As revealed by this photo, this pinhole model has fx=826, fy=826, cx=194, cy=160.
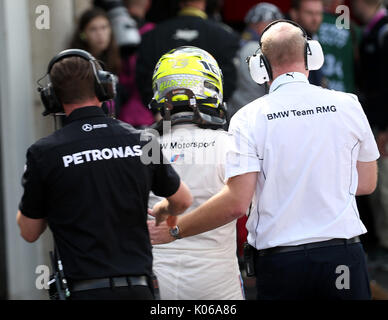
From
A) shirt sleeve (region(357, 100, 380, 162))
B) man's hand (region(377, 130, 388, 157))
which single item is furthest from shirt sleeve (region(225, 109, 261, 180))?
man's hand (region(377, 130, 388, 157))

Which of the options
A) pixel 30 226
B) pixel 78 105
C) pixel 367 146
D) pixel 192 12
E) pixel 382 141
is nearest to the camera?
pixel 30 226

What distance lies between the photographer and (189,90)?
12.7 ft

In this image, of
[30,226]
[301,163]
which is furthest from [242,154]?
[30,226]

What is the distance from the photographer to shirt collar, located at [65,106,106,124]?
3.50m

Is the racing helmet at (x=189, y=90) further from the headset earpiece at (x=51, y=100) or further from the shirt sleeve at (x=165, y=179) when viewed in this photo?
the headset earpiece at (x=51, y=100)

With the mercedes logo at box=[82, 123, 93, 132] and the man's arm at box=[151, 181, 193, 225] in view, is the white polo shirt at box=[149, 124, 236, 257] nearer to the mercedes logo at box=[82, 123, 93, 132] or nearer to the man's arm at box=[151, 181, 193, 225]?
the man's arm at box=[151, 181, 193, 225]

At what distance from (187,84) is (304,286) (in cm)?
109

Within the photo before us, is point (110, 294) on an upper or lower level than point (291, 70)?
lower

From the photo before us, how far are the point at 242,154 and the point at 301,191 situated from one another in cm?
30

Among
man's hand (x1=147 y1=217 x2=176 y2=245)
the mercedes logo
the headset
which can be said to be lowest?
man's hand (x1=147 y1=217 x2=176 y2=245)

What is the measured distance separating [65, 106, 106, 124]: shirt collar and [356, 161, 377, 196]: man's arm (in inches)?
47.1

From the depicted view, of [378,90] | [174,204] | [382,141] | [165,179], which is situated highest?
[378,90]

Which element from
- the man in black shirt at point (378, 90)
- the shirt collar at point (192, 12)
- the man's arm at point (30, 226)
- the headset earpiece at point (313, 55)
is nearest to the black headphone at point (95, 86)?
the man's arm at point (30, 226)

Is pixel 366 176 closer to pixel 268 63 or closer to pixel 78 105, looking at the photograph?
pixel 268 63
